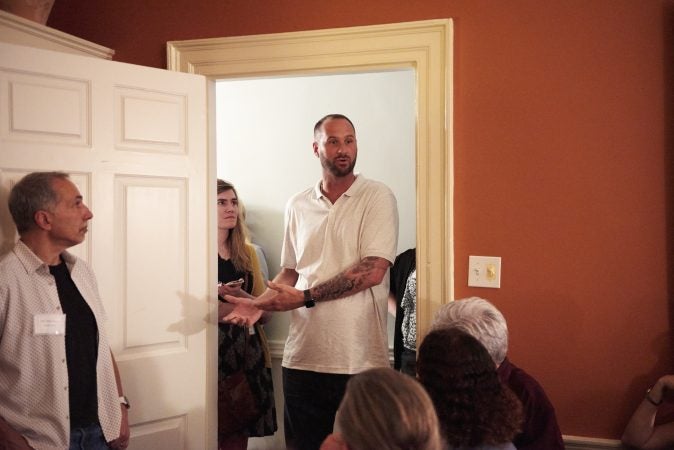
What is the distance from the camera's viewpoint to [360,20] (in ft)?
8.75

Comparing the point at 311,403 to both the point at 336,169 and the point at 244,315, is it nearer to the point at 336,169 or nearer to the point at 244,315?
the point at 244,315

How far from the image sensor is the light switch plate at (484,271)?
8.21 feet

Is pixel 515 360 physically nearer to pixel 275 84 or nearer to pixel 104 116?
pixel 104 116

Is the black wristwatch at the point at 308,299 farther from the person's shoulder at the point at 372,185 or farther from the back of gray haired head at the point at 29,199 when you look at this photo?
the back of gray haired head at the point at 29,199

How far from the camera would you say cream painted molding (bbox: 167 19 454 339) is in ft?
8.30

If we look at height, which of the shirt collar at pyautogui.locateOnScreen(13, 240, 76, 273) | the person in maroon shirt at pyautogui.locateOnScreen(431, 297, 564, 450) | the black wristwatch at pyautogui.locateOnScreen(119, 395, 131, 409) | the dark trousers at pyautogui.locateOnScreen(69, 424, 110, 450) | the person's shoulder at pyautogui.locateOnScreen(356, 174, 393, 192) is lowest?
the dark trousers at pyautogui.locateOnScreen(69, 424, 110, 450)

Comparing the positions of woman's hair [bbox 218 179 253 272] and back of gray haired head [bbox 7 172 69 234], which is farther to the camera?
woman's hair [bbox 218 179 253 272]

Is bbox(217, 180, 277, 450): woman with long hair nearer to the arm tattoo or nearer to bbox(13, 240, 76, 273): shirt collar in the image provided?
the arm tattoo

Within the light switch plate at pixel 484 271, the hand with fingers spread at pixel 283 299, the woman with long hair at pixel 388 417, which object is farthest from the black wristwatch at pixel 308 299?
the woman with long hair at pixel 388 417

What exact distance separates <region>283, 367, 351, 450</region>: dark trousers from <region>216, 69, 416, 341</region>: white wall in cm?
118

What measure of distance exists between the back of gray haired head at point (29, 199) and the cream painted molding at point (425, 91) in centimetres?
109

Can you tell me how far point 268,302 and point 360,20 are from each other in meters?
1.19

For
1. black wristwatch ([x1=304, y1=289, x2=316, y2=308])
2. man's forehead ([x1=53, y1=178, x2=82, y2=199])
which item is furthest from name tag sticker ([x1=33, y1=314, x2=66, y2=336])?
black wristwatch ([x1=304, y1=289, x2=316, y2=308])

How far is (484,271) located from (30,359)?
1575 mm
